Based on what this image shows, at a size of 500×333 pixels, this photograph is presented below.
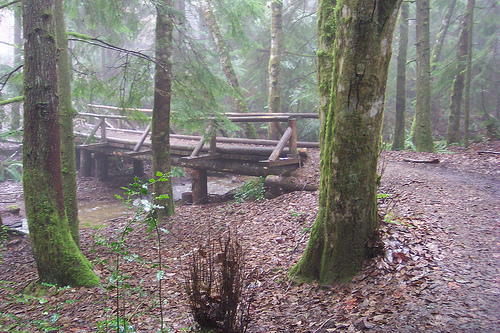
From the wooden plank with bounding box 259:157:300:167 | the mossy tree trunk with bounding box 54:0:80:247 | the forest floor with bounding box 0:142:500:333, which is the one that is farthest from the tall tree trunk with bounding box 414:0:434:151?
the mossy tree trunk with bounding box 54:0:80:247

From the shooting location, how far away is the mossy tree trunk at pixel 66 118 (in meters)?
6.17

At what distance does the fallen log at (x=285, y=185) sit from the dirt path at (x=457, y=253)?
1935 mm

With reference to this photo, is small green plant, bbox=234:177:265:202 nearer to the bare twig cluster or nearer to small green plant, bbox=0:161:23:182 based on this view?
the bare twig cluster

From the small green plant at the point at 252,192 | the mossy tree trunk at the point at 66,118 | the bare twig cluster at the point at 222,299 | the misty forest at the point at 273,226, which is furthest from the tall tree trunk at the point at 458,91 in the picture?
the bare twig cluster at the point at 222,299

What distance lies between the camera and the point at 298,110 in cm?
1708

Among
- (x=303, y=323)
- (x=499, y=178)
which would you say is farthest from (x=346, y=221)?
(x=499, y=178)

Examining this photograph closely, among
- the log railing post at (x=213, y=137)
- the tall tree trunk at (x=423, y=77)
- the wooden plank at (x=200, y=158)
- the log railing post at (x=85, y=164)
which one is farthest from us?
the log railing post at (x=85, y=164)

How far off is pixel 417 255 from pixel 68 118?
6.03m

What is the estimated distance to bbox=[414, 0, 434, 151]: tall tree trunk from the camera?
1180 centimetres

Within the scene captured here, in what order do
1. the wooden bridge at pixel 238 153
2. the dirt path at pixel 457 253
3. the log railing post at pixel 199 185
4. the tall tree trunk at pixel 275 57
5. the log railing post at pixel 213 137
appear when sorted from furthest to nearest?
the tall tree trunk at pixel 275 57 → the log railing post at pixel 199 185 → the log railing post at pixel 213 137 → the wooden bridge at pixel 238 153 → the dirt path at pixel 457 253

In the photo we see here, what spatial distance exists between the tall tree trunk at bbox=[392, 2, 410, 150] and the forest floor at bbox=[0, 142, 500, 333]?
487 cm

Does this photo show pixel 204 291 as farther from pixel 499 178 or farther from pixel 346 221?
pixel 499 178

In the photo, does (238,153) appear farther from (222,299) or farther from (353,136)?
(222,299)

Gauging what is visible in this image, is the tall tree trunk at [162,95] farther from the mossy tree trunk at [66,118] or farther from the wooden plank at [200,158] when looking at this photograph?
the mossy tree trunk at [66,118]
